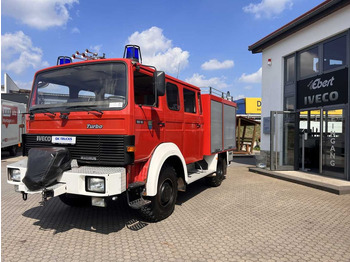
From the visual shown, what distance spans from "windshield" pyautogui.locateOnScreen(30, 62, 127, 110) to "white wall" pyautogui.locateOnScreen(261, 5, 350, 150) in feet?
22.5

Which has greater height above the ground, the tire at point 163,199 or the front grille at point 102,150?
the front grille at point 102,150

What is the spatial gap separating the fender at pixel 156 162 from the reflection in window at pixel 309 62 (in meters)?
6.38

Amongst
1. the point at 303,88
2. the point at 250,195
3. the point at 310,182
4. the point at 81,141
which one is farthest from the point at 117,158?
the point at 303,88

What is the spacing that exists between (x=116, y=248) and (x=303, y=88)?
8044mm

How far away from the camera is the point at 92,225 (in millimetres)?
4277

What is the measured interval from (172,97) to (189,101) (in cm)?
Answer: 78

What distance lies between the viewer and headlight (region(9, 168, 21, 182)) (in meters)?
3.82

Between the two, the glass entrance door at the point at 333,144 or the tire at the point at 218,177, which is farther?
the glass entrance door at the point at 333,144

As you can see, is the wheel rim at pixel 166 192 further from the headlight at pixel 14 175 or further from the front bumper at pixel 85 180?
the headlight at pixel 14 175

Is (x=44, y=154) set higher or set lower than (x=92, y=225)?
higher

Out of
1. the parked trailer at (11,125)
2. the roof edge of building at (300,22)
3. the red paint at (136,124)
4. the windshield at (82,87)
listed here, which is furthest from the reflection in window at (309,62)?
the parked trailer at (11,125)

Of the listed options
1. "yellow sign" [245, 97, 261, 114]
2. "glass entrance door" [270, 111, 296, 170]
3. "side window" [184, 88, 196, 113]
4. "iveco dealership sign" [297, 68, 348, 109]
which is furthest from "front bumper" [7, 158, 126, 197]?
"yellow sign" [245, 97, 261, 114]

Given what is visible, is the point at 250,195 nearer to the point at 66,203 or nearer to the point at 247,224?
the point at 247,224

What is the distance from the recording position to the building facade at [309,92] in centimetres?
751
